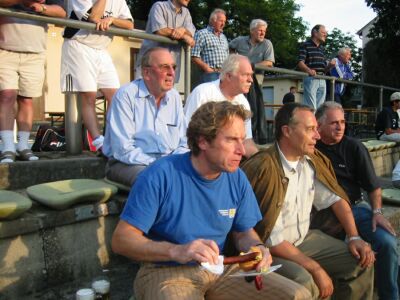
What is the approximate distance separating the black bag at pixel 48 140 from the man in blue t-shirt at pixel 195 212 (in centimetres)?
241

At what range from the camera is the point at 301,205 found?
3004 mm

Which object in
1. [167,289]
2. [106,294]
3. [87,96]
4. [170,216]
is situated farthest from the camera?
[87,96]

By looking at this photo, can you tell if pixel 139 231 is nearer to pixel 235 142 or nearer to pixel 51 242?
pixel 235 142

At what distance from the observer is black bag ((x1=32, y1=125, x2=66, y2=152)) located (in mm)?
4371

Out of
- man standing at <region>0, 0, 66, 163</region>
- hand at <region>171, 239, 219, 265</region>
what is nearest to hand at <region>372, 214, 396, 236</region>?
hand at <region>171, 239, 219, 265</region>

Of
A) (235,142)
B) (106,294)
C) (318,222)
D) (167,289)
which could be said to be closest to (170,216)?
(167,289)

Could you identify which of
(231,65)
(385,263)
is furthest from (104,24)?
(385,263)

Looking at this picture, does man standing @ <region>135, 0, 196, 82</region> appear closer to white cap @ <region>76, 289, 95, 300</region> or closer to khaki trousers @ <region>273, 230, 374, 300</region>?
khaki trousers @ <region>273, 230, 374, 300</region>

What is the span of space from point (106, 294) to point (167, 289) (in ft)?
2.23

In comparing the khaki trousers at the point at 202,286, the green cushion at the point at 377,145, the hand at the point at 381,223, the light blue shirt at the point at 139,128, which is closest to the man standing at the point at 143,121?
the light blue shirt at the point at 139,128

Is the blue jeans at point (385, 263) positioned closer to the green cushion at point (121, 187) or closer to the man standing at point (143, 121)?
the man standing at point (143, 121)

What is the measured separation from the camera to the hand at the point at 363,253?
9.70 ft

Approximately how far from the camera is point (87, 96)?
3992mm

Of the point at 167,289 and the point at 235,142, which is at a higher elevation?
the point at 235,142
